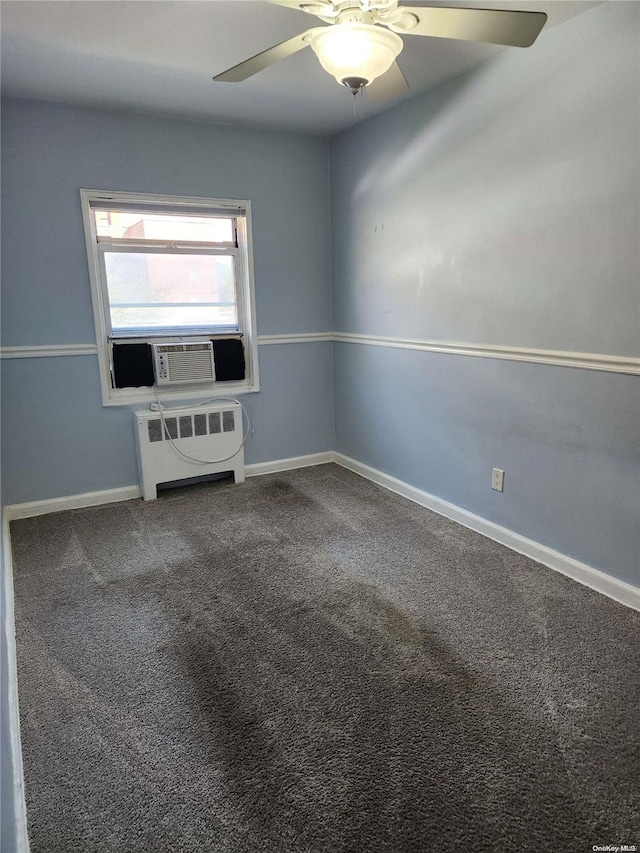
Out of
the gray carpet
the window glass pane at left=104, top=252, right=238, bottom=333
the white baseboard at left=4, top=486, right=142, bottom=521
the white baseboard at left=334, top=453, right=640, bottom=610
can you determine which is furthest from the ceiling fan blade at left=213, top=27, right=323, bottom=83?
the white baseboard at left=4, top=486, right=142, bottom=521

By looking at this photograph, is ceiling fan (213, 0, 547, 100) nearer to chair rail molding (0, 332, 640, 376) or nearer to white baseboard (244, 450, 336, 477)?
chair rail molding (0, 332, 640, 376)

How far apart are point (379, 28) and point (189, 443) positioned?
106 inches

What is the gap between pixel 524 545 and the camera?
2.68 meters

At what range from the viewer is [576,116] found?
218cm

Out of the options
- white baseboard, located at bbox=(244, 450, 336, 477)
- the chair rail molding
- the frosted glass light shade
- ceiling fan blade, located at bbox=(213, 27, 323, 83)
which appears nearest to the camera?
the frosted glass light shade

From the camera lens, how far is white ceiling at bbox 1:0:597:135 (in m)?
2.03

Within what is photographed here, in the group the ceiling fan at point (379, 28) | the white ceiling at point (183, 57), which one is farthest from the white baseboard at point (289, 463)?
the ceiling fan at point (379, 28)

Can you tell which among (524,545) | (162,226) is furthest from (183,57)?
(524,545)

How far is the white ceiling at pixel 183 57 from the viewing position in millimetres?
2029

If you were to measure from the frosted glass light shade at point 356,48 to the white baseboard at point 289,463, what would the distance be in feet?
9.29

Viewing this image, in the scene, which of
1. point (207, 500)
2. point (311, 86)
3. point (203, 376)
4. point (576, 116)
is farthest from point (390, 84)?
point (207, 500)

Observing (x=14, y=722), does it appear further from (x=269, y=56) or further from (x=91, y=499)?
(x=269, y=56)

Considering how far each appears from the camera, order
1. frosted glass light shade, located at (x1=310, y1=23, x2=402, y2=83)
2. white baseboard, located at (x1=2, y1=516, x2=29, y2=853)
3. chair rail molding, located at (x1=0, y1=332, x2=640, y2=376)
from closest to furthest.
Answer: white baseboard, located at (x1=2, y1=516, x2=29, y2=853) < frosted glass light shade, located at (x1=310, y1=23, x2=402, y2=83) < chair rail molding, located at (x1=0, y1=332, x2=640, y2=376)

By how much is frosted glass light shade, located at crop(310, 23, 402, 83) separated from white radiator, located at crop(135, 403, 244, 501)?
8.00 ft
